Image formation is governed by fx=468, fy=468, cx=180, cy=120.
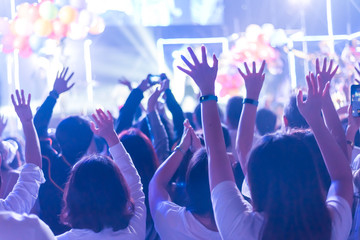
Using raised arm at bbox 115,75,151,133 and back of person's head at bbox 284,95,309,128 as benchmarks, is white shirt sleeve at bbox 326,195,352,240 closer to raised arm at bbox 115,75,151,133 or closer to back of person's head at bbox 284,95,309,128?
back of person's head at bbox 284,95,309,128

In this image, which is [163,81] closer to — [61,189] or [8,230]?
[61,189]

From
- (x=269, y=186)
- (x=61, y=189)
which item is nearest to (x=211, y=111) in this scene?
(x=269, y=186)

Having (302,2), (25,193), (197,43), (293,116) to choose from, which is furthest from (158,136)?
(302,2)

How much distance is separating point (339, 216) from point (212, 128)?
44 centimetres

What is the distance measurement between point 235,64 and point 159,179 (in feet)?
24.7

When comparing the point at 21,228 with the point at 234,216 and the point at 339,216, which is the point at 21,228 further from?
the point at 339,216

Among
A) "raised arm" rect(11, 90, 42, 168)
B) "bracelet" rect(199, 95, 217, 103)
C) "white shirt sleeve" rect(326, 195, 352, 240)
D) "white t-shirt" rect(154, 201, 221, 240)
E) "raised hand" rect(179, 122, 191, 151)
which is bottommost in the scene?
"white t-shirt" rect(154, 201, 221, 240)

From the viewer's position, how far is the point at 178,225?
161 cm

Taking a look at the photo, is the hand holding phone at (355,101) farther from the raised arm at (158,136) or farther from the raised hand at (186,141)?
the raised arm at (158,136)

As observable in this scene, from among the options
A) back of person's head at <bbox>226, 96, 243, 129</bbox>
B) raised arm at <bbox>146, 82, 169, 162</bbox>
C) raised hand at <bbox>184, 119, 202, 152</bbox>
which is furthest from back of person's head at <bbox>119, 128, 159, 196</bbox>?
back of person's head at <bbox>226, 96, 243, 129</bbox>

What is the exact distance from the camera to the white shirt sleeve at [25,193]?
1.55m

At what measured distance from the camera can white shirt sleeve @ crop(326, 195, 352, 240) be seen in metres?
1.30

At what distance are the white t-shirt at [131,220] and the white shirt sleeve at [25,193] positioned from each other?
16 centimetres

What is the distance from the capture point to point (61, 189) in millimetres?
2312
